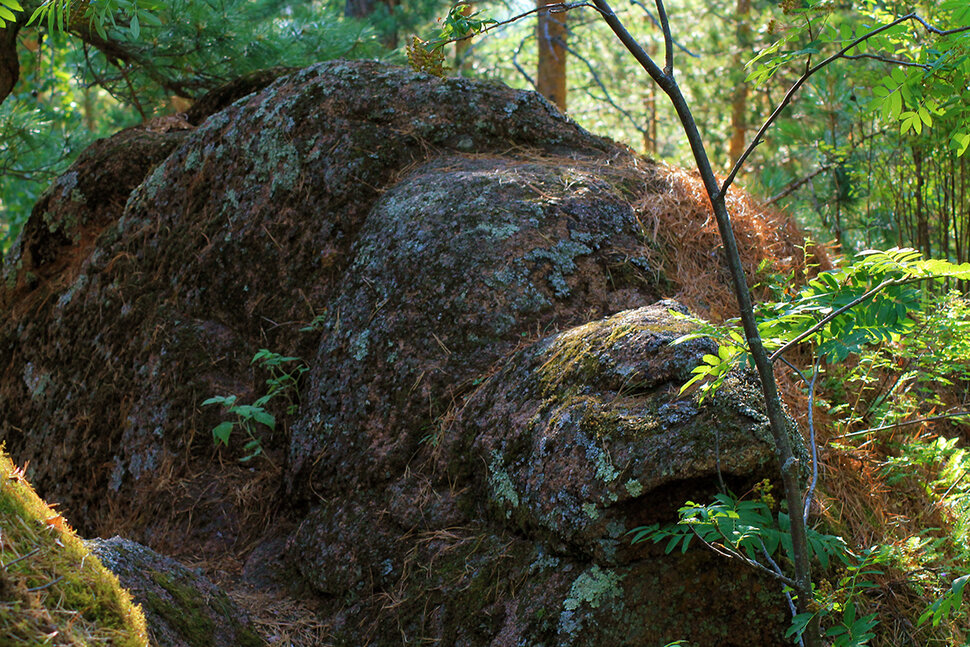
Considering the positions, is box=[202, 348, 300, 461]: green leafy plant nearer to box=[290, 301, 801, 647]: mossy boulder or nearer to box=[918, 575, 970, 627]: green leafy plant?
box=[290, 301, 801, 647]: mossy boulder

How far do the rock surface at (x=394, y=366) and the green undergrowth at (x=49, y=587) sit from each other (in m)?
1.18

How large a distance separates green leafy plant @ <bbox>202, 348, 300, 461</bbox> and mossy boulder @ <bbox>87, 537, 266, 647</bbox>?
0.87 metres

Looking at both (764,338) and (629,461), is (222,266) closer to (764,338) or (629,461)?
(629,461)

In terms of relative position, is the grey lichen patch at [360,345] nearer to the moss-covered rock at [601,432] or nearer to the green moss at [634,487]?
the moss-covered rock at [601,432]

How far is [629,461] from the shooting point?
7.15 ft

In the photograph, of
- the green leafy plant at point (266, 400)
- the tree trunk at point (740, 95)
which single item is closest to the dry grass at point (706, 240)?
the green leafy plant at point (266, 400)

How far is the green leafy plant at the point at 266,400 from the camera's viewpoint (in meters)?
3.24

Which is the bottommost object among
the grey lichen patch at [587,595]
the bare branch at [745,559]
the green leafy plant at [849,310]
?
the grey lichen patch at [587,595]

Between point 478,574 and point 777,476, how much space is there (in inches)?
39.8

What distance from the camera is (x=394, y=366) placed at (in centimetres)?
311

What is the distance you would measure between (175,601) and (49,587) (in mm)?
889

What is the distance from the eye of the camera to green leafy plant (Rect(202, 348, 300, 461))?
324cm

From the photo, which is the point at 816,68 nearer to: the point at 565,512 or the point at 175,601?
the point at 565,512

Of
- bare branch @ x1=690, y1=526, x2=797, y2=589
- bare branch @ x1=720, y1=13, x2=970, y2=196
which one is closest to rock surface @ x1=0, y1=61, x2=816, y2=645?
bare branch @ x1=690, y1=526, x2=797, y2=589
